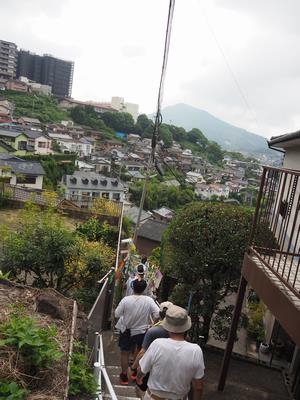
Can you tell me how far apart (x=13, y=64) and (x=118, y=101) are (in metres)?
54.3

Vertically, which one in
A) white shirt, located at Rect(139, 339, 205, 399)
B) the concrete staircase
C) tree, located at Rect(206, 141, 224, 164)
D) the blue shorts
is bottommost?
the concrete staircase

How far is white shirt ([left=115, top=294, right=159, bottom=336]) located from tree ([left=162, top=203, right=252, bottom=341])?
317 cm

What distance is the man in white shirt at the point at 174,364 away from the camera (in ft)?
8.74

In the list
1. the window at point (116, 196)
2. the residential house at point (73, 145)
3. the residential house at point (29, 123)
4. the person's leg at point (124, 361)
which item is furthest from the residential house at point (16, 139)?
the person's leg at point (124, 361)

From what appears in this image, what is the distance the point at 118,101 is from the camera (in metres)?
144

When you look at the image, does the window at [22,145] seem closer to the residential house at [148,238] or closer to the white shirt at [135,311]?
the residential house at [148,238]

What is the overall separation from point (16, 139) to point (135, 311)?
47.4 meters

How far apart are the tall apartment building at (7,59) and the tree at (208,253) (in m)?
98.0

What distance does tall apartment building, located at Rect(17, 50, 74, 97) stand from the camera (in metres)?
99.5

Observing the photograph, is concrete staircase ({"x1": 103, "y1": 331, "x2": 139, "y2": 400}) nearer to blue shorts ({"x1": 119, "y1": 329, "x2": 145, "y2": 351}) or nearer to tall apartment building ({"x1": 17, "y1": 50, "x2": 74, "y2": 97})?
blue shorts ({"x1": 119, "y1": 329, "x2": 145, "y2": 351})

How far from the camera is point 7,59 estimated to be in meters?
93.1

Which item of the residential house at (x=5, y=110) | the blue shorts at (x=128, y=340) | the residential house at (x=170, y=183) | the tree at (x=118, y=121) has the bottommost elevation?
the residential house at (x=170, y=183)

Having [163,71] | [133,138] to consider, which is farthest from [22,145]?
[163,71]

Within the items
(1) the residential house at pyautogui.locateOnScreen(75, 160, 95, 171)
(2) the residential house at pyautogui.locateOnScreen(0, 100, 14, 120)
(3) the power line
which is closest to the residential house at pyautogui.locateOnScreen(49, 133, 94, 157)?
(1) the residential house at pyautogui.locateOnScreen(75, 160, 95, 171)
